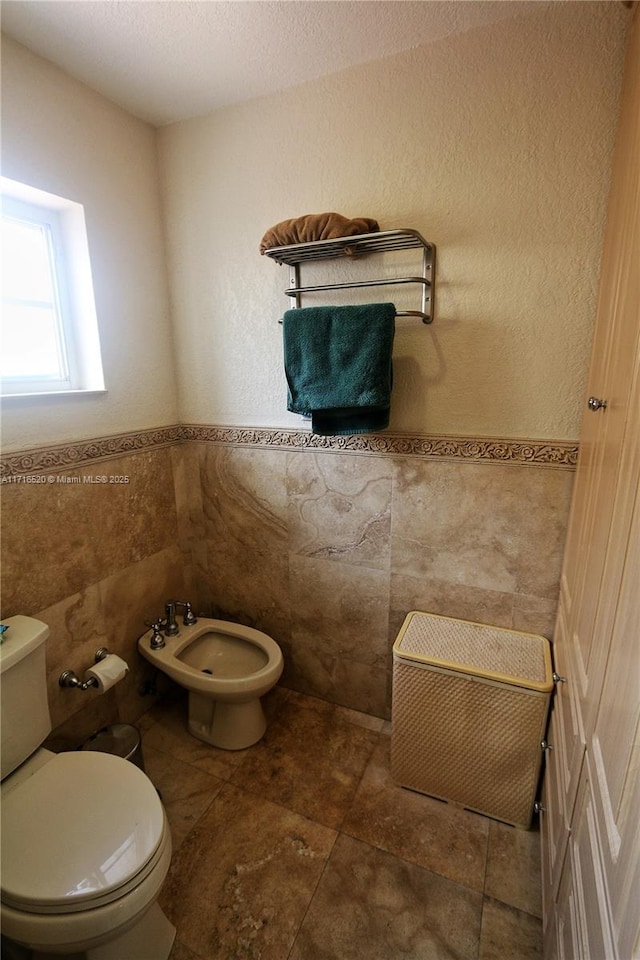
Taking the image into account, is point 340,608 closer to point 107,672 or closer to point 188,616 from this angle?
point 188,616

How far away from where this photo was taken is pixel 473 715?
1.32 m

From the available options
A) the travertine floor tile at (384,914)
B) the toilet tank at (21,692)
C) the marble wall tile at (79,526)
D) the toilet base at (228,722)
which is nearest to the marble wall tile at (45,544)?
the marble wall tile at (79,526)

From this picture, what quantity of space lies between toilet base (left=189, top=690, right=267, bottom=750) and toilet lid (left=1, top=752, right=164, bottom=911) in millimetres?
507

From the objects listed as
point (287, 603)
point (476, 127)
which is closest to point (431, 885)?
point (287, 603)

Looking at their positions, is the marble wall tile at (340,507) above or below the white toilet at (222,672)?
above

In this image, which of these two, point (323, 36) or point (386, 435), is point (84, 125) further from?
point (386, 435)

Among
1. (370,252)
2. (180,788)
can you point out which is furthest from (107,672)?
(370,252)

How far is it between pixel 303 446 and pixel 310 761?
1.19 m

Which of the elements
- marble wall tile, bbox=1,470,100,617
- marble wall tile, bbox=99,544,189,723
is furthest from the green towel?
marble wall tile, bbox=99,544,189,723

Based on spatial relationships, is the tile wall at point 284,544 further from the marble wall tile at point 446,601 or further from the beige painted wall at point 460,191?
the beige painted wall at point 460,191

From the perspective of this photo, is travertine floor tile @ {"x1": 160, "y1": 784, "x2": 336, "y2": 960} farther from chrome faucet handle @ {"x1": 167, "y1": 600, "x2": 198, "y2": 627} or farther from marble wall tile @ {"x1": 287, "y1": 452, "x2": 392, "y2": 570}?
marble wall tile @ {"x1": 287, "y1": 452, "x2": 392, "y2": 570}

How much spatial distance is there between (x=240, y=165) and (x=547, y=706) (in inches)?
80.7

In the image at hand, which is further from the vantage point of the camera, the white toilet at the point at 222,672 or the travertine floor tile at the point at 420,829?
the white toilet at the point at 222,672

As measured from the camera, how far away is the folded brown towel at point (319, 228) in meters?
1.30
